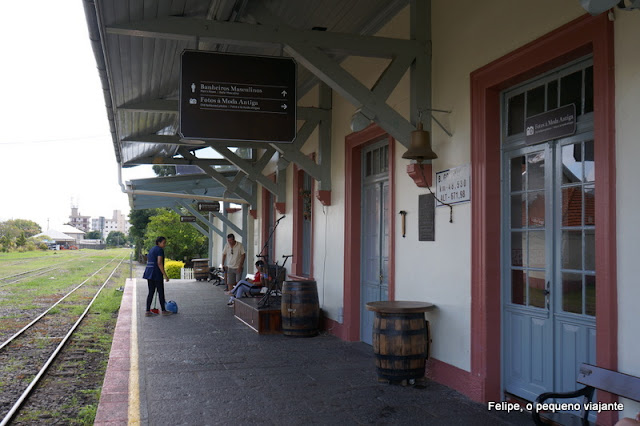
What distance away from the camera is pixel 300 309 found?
8.12 meters

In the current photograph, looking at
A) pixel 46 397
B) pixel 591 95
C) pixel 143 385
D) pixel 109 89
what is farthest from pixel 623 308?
pixel 109 89

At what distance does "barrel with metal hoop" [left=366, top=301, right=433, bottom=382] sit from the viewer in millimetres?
5305

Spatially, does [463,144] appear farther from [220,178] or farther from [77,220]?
[77,220]

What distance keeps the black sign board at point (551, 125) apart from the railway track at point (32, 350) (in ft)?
17.3

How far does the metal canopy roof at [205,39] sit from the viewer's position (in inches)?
199

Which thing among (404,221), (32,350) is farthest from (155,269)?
(404,221)

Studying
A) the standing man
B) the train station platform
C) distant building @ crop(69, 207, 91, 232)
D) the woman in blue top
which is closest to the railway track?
the train station platform

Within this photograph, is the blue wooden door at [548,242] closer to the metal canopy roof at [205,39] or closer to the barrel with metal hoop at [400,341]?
the barrel with metal hoop at [400,341]

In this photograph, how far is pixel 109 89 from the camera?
7.57 m

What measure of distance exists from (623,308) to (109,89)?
6586 mm

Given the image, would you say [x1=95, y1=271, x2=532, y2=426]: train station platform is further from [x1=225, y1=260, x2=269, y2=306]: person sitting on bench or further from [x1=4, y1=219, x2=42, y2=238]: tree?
[x1=4, y1=219, x2=42, y2=238]: tree

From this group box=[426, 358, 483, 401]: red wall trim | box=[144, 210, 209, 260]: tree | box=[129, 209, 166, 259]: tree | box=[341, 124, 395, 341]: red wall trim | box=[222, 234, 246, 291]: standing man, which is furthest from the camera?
box=[129, 209, 166, 259]: tree

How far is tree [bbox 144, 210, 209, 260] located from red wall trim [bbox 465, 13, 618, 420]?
93.0ft

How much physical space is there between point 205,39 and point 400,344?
332cm
